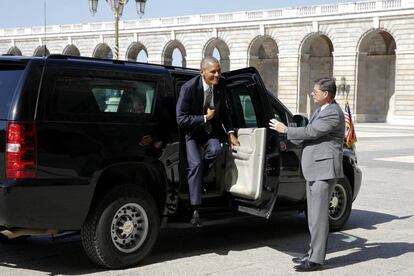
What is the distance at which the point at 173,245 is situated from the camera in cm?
704

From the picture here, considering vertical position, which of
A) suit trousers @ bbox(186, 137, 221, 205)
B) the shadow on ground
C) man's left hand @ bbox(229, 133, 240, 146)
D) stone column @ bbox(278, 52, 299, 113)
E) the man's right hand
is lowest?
the shadow on ground

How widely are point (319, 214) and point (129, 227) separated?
185cm

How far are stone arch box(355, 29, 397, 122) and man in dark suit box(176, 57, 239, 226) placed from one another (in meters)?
47.1

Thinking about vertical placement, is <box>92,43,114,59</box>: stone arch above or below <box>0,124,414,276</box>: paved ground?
above

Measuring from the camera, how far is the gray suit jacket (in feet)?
18.9

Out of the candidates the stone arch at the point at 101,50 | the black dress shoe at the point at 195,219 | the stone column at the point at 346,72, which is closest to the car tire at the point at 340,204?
the black dress shoe at the point at 195,219

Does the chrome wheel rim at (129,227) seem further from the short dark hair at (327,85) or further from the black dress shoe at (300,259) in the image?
A: the short dark hair at (327,85)

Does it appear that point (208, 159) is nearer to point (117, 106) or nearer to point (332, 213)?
point (117, 106)

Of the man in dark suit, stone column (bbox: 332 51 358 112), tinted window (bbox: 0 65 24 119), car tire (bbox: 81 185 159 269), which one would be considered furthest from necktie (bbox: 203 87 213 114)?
stone column (bbox: 332 51 358 112)

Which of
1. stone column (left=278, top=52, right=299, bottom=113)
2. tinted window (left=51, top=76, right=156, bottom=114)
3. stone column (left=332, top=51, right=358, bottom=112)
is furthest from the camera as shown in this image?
stone column (left=278, top=52, right=299, bottom=113)

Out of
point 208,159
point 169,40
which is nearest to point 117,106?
point 208,159

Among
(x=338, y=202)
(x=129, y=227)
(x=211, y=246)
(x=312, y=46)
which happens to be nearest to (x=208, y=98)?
(x=129, y=227)

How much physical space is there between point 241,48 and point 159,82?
54.0m

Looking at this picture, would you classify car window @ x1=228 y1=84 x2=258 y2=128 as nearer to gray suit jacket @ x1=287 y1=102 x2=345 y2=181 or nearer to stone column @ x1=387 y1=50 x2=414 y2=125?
gray suit jacket @ x1=287 y1=102 x2=345 y2=181
